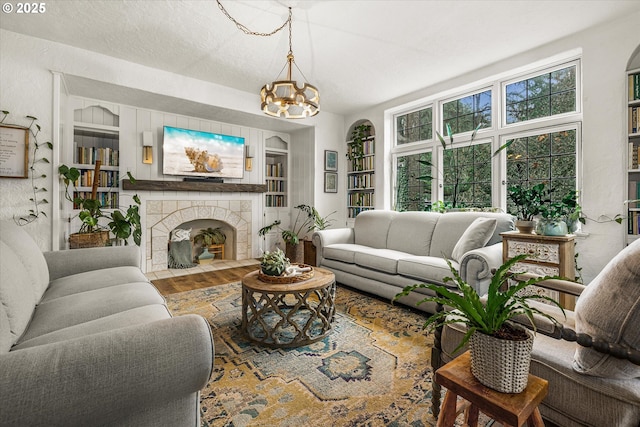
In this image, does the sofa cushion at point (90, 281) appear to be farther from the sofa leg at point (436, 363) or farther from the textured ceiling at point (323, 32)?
the textured ceiling at point (323, 32)

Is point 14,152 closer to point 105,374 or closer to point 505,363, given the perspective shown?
point 105,374

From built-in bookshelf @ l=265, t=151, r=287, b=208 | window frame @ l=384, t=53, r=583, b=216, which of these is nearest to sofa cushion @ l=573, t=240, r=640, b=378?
window frame @ l=384, t=53, r=583, b=216

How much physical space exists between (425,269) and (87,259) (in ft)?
8.99

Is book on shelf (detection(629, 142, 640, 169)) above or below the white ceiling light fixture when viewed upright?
below

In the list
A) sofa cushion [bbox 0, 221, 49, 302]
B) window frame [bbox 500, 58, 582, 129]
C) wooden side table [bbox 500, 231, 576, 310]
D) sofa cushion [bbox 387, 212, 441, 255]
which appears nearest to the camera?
sofa cushion [bbox 0, 221, 49, 302]

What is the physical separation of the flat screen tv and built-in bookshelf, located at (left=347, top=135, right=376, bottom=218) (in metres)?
1.97

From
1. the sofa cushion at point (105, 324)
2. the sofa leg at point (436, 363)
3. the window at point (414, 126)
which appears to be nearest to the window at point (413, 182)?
the window at point (414, 126)

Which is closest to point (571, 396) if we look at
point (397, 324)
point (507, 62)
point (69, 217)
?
point (397, 324)

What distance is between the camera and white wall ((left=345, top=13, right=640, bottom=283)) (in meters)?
2.65

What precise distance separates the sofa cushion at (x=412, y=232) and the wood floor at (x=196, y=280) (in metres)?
2.09

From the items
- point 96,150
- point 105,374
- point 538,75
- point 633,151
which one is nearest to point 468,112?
point 538,75

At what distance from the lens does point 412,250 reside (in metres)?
3.36

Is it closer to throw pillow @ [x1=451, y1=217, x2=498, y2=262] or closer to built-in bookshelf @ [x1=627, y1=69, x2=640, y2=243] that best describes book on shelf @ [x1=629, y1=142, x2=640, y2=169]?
built-in bookshelf @ [x1=627, y1=69, x2=640, y2=243]

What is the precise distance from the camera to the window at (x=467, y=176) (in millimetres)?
3812
